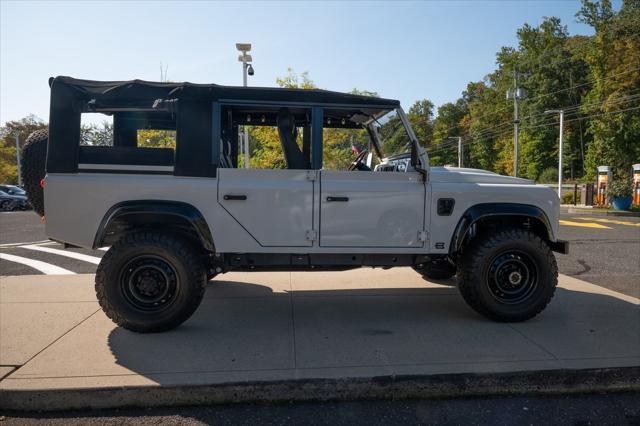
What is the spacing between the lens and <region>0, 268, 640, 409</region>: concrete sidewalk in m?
3.07

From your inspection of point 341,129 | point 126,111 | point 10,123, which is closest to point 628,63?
point 341,129

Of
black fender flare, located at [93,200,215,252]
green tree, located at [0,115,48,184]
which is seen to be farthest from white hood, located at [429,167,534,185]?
green tree, located at [0,115,48,184]

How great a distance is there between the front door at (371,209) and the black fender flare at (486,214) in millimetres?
356

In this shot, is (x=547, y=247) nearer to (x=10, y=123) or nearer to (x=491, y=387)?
(x=491, y=387)

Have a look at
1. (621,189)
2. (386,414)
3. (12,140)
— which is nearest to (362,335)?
(386,414)

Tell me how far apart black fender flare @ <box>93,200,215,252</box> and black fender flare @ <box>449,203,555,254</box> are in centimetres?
234

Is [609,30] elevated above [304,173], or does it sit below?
above

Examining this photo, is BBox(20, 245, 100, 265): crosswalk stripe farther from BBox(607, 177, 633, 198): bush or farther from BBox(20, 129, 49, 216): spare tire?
BBox(607, 177, 633, 198): bush

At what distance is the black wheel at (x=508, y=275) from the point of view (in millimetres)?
4340

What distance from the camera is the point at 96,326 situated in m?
4.32

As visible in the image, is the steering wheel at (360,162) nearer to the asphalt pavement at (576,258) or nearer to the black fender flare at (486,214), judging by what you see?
the black fender flare at (486,214)

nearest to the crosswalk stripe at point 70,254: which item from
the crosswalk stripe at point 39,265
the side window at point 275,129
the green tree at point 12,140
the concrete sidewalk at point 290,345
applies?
the crosswalk stripe at point 39,265

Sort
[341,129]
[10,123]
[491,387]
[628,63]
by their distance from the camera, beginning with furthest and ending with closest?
[10,123] → [628,63] → [341,129] → [491,387]

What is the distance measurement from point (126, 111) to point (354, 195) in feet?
7.76
